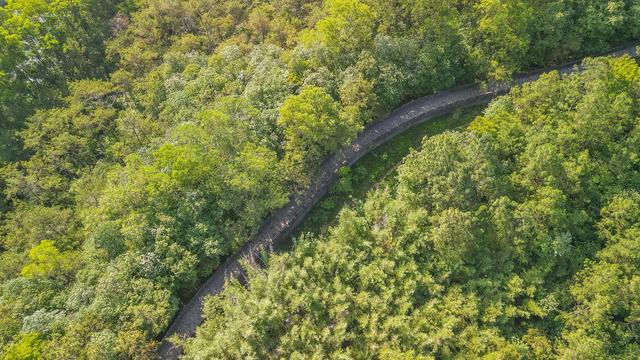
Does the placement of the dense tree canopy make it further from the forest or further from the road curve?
the road curve

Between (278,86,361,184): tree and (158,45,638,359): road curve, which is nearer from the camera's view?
(158,45,638,359): road curve

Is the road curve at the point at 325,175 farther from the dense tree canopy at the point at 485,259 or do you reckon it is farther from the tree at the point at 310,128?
the dense tree canopy at the point at 485,259

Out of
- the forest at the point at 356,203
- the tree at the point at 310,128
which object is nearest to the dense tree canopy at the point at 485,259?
the forest at the point at 356,203

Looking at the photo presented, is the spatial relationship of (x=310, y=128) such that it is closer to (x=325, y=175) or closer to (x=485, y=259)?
(x=325, y=175)

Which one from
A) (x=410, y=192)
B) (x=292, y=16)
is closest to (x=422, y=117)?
(x=410, y=192)

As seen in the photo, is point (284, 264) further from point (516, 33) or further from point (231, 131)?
point (516, 33)

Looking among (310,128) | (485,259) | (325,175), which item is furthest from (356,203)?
(485,259)

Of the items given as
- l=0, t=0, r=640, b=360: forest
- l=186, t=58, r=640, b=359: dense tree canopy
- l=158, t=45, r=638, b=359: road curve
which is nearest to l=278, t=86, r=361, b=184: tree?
l=0, t=0, r=640, b=360: forest
